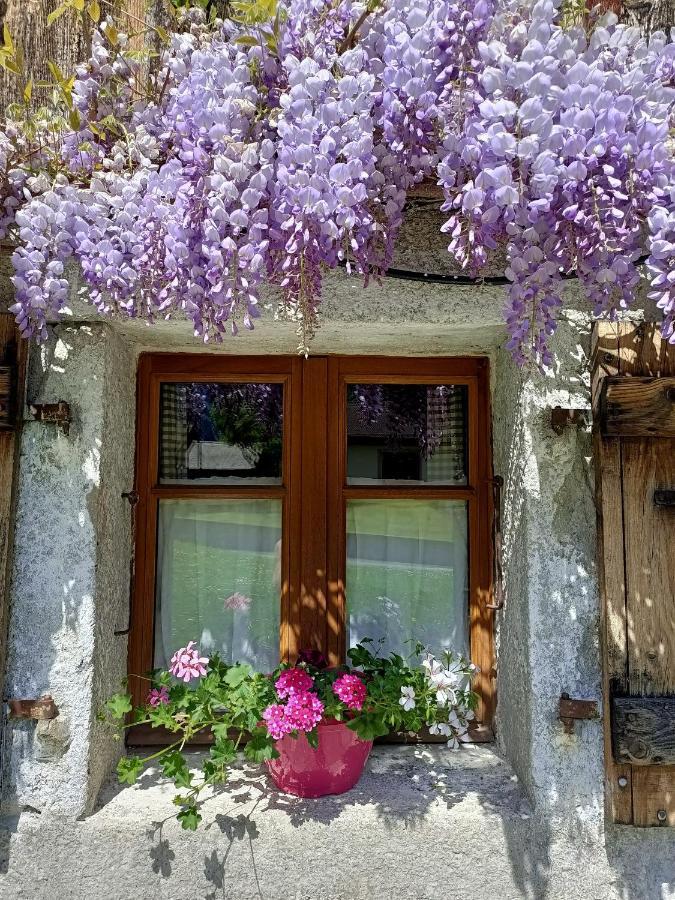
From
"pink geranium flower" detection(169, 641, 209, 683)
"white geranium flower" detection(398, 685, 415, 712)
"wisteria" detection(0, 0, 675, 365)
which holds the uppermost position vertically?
"wisteria" detection(0, 0, 675, 365)

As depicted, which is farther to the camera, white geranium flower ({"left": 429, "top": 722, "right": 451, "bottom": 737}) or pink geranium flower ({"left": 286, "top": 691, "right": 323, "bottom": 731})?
white geranium flower ({"left": 429, "top": 722, "right": 451, "bottom": 737})

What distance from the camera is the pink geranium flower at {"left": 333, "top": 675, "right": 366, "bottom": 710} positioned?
1847 mm

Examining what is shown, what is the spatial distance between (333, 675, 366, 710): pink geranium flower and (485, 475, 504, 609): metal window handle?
590 mm

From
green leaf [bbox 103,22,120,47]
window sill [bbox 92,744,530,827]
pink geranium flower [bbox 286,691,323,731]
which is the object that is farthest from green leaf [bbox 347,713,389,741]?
green leaf [bbox 103,22,120,47]

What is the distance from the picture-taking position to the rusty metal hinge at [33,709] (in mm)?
1860

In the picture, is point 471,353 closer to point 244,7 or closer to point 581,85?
point 581,85

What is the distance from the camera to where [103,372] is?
199 cm

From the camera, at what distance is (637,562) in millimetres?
1830

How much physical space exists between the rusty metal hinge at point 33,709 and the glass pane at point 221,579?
1.46ft

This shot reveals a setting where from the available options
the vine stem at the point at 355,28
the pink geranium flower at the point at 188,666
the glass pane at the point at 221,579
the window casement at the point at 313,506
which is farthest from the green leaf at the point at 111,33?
the pink geranium flower at the point at 188,666

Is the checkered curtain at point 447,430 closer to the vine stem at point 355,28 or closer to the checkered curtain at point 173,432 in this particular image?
the checkered curtain at point 173,432

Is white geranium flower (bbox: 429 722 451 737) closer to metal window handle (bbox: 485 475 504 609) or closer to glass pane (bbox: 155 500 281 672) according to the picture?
metal window handle (bbox: 485 475 504 609)

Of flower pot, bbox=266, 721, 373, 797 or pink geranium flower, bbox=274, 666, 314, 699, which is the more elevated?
pink geranium flower, bbox=274, 666, 314, 699

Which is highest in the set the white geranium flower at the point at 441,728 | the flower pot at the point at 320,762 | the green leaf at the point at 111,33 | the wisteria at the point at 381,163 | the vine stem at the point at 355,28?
the green leaf at the point at 111,33
